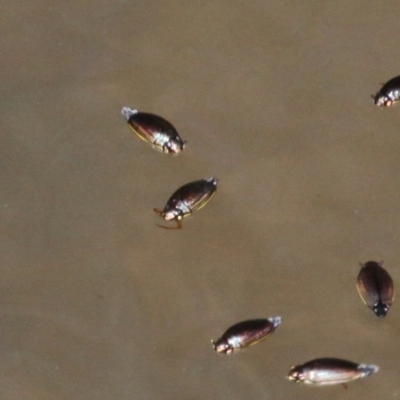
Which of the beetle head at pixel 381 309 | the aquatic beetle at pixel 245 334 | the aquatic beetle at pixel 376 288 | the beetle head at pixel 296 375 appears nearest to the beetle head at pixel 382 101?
the aquatic beetle at pixel 376 288

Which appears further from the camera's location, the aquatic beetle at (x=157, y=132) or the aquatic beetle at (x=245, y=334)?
the aquatic beetle at (x=157, y=132)

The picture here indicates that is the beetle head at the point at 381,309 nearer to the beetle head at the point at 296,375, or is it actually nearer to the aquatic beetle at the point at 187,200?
the beetle head at the point at 296,375

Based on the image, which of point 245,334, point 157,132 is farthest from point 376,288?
point 157,132

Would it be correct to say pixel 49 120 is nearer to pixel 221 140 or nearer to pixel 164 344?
pixel 221 140

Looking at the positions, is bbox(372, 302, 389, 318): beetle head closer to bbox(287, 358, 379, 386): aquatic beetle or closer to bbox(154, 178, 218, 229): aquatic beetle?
bbox(287, 358, 379, 386): aquatic beetle

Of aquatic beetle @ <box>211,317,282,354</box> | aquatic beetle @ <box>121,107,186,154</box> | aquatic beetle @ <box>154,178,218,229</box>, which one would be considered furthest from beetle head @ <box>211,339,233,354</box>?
aquatic beetle @ <box>121,107,186,154</box>
